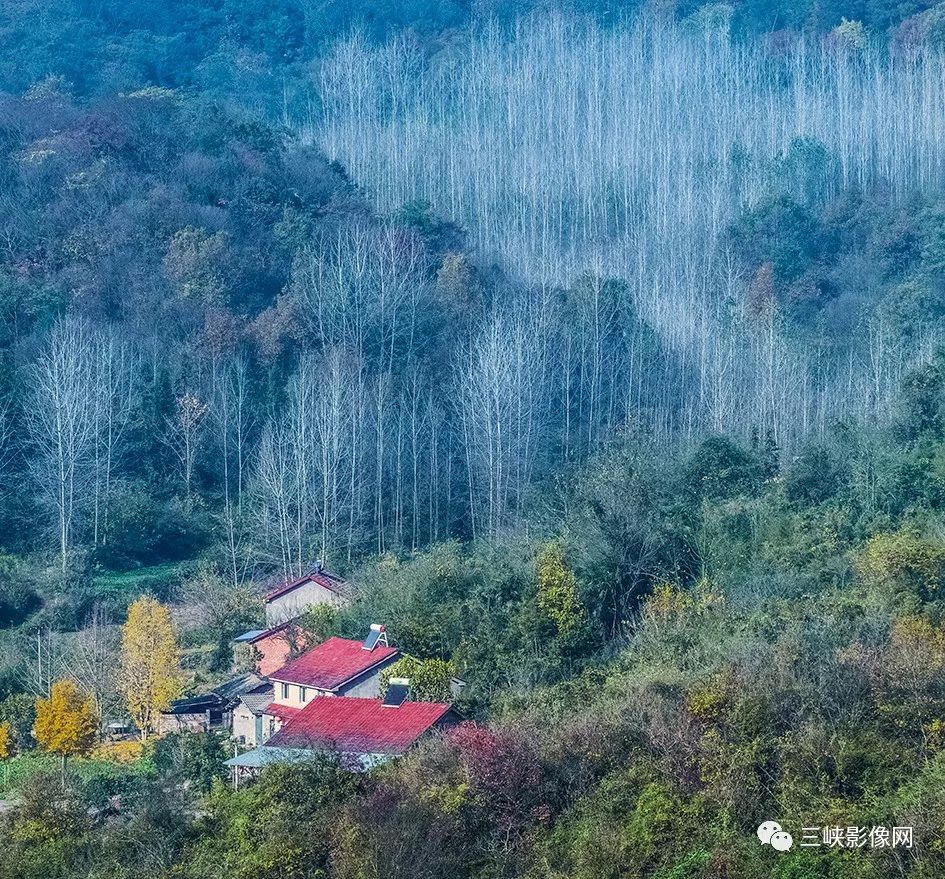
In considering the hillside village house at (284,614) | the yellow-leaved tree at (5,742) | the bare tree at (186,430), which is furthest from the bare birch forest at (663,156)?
the yellow-leaved tree at (5,742)

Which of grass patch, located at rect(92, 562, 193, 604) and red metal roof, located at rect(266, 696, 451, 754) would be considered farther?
grass patch, located at rect(92, 562, 193, 604)

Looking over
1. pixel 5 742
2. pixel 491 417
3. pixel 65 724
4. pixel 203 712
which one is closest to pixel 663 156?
pixel 491 417

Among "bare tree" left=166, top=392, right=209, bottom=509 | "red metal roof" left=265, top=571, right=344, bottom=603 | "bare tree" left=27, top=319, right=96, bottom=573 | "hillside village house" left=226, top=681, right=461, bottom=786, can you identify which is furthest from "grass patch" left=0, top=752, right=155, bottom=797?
"bare tree" left=166, top=392, right=209, bottom=509

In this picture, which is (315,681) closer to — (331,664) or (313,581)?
(331,664)

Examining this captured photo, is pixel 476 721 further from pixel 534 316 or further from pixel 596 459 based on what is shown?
pixel 534 316

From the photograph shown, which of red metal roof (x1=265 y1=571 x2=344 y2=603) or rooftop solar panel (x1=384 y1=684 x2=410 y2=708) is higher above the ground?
rooftop solar panel (x1=384 y1=684 x2=410 y2=708)

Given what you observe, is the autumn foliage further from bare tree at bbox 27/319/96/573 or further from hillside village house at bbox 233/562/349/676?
bare tree at bbox 27/319/96/573
